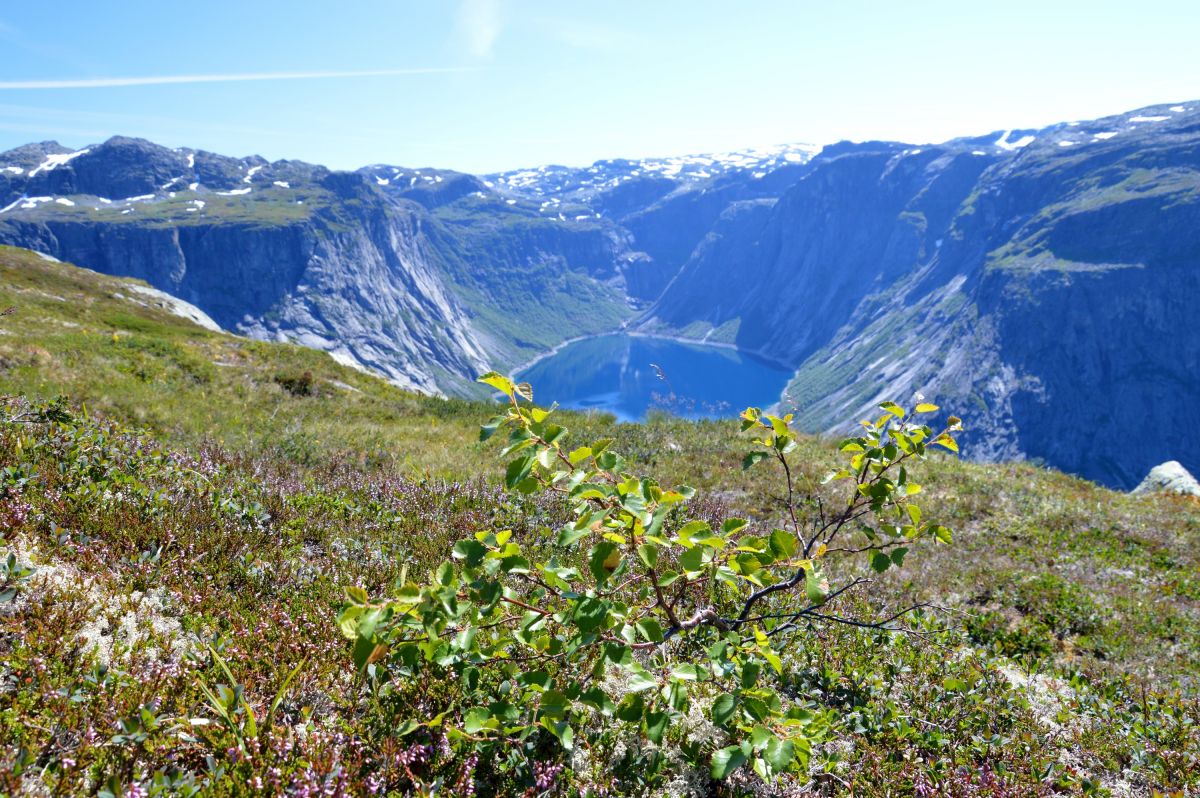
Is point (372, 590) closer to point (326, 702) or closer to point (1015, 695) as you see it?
point (326, 702)

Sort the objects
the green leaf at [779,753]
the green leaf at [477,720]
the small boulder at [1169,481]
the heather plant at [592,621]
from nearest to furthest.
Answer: the green leaf at [779,753]
the heather plant at [592,621]
the green leaf at [477,720]
the small boulder at [1169,481]

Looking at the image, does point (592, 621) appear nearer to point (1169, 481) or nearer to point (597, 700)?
point (597, 700)

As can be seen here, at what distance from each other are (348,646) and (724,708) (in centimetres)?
289

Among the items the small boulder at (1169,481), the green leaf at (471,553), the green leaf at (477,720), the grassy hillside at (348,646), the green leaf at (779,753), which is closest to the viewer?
the green leaf at (779,753)

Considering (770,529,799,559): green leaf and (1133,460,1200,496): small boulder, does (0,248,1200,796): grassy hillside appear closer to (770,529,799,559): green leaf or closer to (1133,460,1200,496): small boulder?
(770,529,799,559): green leaf

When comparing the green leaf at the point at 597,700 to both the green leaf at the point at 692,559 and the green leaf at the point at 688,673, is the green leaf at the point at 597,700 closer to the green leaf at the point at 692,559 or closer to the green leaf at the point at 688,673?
the green leaf at the point at 688,673

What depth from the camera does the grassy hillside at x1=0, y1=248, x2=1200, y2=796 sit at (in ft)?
10.5

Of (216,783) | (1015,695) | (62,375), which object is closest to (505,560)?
(216,783)

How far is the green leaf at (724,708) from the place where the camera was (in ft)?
8.79

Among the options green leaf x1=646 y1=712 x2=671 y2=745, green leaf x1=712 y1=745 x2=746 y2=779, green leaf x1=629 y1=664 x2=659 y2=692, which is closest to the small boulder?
green leaf x1=712 y1=745 x2=746 y2=779

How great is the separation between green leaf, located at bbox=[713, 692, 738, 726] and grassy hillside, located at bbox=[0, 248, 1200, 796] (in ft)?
1.47

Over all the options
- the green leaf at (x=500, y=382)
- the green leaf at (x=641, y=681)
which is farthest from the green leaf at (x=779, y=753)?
the green leaf at (x=500, y=382)

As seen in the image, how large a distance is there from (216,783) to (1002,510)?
14.4 meters

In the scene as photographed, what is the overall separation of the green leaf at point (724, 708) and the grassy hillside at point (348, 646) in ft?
1.47
